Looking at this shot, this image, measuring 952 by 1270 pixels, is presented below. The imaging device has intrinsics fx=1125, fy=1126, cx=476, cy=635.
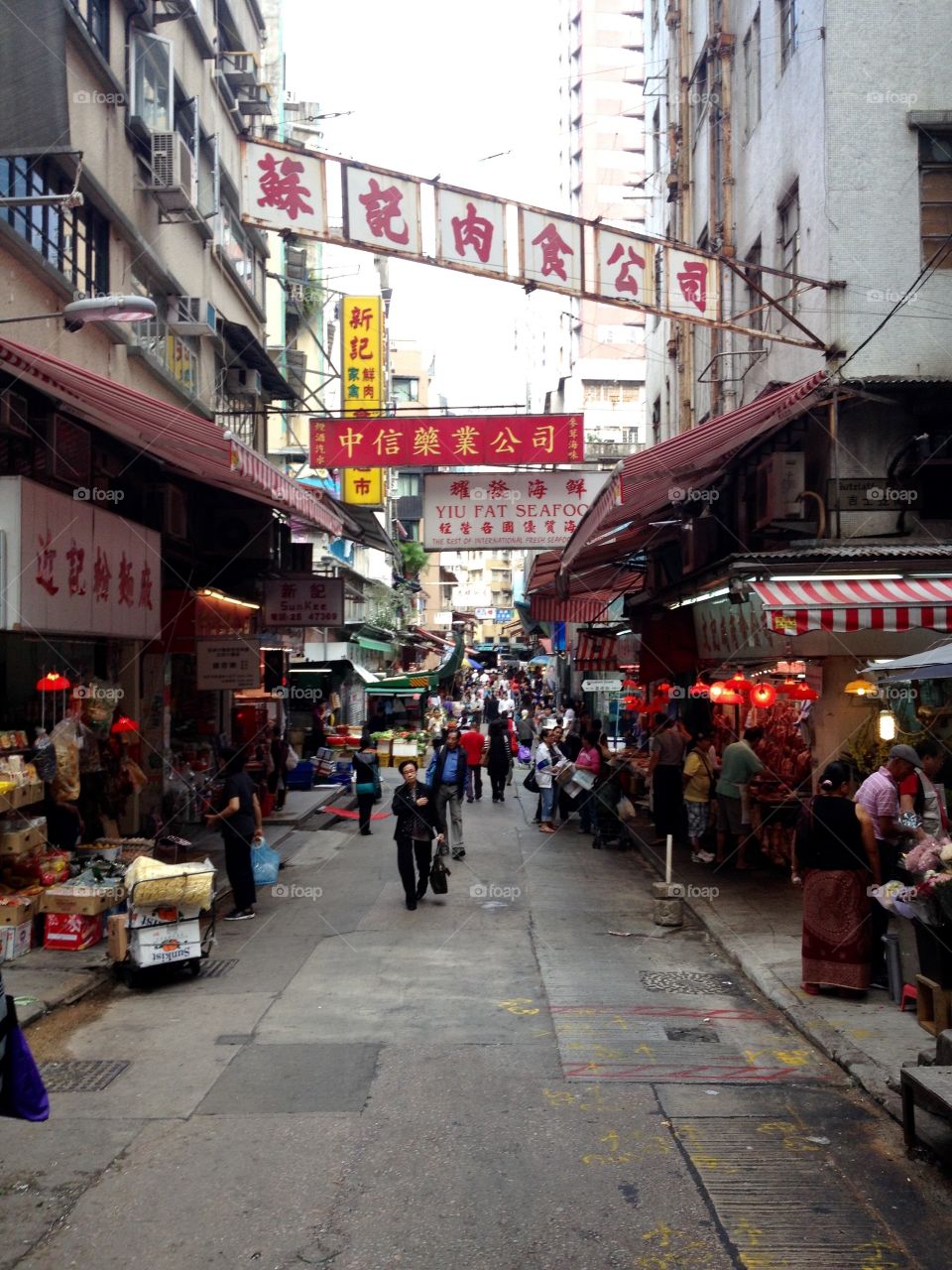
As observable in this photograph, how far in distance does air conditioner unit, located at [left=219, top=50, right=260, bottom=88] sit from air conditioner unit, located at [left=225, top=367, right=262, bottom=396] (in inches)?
215

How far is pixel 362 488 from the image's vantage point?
27812 millimetres

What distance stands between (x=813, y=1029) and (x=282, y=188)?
9.81m

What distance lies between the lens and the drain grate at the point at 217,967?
970 cm

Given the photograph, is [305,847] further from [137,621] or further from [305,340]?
[305,340]

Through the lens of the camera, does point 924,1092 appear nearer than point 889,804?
Yes

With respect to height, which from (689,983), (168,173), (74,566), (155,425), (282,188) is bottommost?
(689,983)

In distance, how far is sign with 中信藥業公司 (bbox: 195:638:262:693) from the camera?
17.6m

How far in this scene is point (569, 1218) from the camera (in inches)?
195

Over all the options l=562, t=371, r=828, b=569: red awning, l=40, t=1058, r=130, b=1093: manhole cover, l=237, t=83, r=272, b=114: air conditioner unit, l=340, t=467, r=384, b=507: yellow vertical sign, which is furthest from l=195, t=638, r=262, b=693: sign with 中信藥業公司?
l=237, t=83, r=272, b=114: air conditioner unit

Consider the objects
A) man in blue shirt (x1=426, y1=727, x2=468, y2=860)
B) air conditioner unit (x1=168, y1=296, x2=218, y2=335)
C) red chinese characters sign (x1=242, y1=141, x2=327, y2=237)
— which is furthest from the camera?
air conditioner unit (x1=168, y1=296, x2=218, y2=335)

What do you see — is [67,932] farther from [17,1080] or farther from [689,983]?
[17,1080]

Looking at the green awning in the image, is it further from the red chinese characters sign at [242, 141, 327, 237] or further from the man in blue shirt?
the red chinese characters sign at [242, 141, 327, 237]

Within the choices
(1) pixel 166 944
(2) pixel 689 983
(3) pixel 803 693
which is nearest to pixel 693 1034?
(2) pixel 689 983

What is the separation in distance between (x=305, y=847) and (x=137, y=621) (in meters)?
5.84
